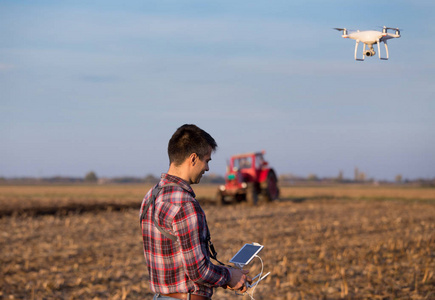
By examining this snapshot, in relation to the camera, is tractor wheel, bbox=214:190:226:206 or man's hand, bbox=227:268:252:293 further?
tractor wheel, bbox=214:190:226:206

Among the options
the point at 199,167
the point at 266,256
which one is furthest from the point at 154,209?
the point at 266,256

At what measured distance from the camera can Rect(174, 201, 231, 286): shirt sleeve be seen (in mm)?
2748

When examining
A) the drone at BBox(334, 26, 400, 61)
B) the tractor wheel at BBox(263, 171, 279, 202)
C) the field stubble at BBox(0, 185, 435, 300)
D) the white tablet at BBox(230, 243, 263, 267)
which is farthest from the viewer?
the tractor wheel at BBox(263, 171, 279, 202)

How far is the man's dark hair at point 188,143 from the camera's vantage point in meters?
2.95

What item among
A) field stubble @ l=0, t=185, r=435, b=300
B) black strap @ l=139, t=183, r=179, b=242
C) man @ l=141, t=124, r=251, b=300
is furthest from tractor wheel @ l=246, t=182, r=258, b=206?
black strap @ l=139, t=183, r=179, b=242

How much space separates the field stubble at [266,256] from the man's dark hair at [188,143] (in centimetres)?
525

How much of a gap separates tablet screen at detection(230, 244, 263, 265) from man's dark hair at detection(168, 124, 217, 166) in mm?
606

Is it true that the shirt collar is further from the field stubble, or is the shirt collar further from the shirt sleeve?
the field stubble

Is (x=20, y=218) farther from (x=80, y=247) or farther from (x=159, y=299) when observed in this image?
(x=159, y=299)

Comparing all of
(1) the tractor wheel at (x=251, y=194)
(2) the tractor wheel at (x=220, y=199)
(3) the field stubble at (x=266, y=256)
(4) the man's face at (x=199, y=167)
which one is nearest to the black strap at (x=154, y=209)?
(4) the man's face at (x=199, y=167)

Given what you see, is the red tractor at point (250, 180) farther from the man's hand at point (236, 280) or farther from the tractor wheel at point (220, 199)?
the man's hand at point (236, 280)

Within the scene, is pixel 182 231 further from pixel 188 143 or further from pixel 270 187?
pixel 270 187

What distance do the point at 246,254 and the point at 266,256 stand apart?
822cm

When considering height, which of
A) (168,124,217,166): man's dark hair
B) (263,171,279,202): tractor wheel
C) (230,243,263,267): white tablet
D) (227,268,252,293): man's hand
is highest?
(168,124,217,166): man's dark hair
